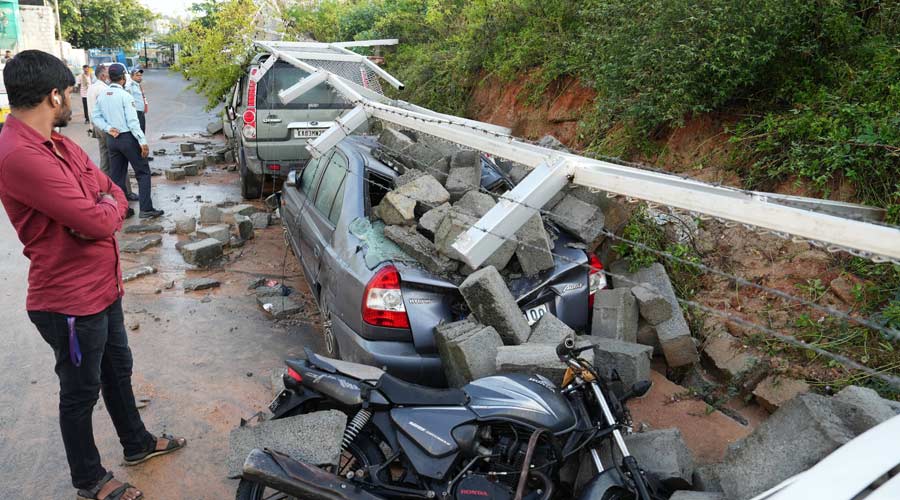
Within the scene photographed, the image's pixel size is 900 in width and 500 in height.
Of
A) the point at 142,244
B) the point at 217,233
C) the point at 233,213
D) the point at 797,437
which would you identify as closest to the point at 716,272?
the point at 797,437

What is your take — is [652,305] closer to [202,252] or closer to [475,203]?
[475,203]

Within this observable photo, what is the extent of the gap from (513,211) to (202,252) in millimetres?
4894

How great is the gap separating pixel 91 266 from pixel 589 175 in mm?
2537

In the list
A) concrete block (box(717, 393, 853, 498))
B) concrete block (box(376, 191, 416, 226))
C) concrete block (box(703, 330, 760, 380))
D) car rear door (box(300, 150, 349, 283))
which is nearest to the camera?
concrete block (box(717, 393, 853, 498))

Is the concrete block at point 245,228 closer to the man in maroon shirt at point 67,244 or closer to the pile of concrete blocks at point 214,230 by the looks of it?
the pile of concrete blocks at point 214,230

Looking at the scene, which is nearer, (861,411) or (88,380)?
(861,411)

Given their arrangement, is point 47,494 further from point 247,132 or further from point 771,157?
point 247,132

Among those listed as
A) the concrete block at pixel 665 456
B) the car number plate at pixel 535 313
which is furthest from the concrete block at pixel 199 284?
the concrete block at pixel 665 456

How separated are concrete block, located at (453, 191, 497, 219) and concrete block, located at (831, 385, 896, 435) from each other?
2.31 m

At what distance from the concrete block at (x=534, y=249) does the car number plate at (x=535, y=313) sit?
243 millimetres

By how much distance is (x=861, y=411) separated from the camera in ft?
7.78

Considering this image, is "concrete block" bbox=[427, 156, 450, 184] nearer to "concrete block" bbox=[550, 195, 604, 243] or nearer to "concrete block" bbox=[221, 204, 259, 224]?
"concrete block" bbox=[550, 195, 604, 243]

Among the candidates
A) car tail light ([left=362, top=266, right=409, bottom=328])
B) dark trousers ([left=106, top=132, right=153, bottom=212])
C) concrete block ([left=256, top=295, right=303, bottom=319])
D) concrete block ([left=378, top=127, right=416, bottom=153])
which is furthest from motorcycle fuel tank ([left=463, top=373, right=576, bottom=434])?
dark trousers ([left=106, top=132, right=153, bottom=212])

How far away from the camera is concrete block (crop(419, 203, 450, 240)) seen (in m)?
3.96
